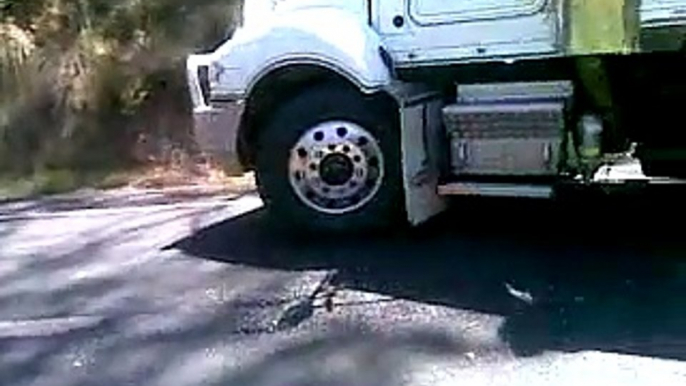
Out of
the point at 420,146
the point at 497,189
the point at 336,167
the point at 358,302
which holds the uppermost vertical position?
the point at 420,146

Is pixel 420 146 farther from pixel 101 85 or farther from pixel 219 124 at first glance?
pixel 101 85

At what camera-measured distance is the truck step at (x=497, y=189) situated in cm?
713

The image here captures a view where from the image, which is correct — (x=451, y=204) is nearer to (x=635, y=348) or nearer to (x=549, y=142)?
(x=549, y=142)

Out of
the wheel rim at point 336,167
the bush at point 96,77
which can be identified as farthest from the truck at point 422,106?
the bush at point 96,77

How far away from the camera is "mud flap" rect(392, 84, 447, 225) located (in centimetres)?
737

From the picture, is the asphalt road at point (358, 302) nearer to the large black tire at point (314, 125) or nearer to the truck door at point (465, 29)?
the large black tire at point (314, 125)

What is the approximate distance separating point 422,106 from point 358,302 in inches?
65.1

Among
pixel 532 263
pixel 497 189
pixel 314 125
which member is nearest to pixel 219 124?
pixel 314 125

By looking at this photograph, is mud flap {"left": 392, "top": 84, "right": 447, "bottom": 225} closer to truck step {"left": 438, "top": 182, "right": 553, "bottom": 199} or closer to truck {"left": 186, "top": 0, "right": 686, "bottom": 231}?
truck {"left": 186, "top": 0, "right": 686, "bottom": 231}

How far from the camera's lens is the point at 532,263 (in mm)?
6820

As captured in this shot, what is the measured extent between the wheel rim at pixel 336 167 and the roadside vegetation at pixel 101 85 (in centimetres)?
498

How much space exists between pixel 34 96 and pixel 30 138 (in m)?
0.42

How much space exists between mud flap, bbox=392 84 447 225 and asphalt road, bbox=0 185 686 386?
0.25m

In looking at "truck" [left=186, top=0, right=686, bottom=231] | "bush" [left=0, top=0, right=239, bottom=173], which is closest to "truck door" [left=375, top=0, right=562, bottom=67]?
"truck" [left=186, top=0, right=686, bottom=231]
